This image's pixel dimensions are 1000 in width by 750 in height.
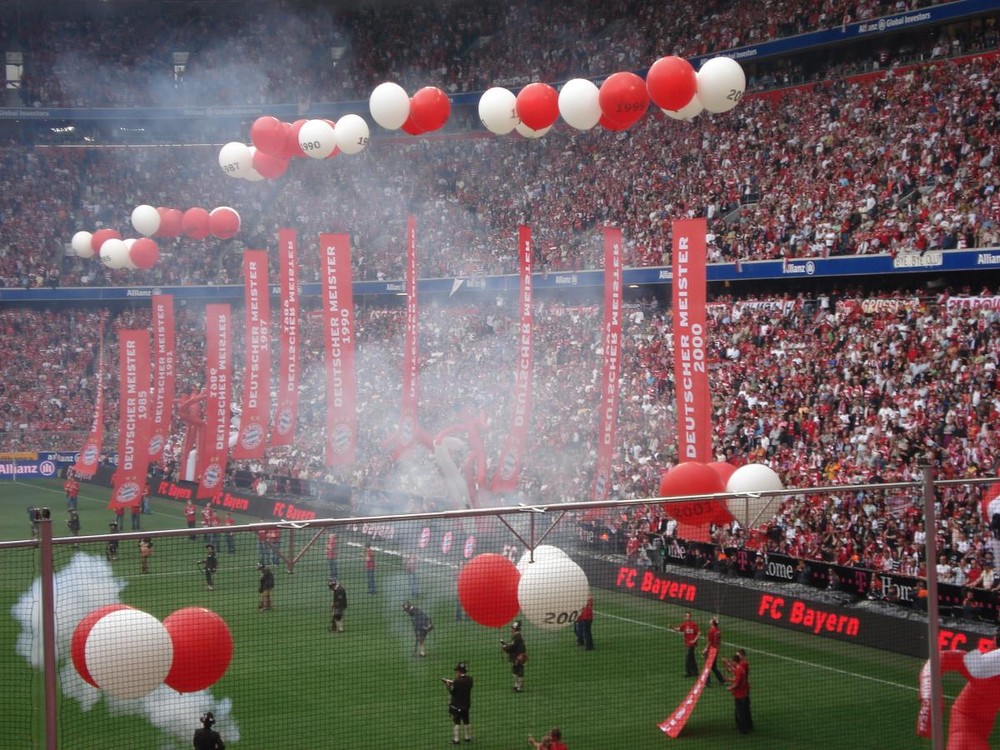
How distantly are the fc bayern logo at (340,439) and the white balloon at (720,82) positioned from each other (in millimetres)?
10070

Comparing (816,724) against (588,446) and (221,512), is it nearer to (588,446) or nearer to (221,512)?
(588,446)

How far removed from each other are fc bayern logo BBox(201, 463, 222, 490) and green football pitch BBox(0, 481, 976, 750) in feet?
18.6

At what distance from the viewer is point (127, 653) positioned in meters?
7.46

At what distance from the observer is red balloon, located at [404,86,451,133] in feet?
66.9

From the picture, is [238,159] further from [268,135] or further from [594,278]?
[594,278]

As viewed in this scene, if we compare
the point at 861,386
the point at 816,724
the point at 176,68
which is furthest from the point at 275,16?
the point at 816,724

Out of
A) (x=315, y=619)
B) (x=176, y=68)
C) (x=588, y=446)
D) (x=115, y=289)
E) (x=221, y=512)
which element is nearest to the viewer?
(x=315, y=619)

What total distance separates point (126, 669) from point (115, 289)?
38.9 metres

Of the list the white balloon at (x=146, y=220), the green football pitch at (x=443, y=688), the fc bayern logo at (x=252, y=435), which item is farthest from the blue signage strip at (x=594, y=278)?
the white balloon at (x=146, y=220)

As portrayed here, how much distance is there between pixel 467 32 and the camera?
4447 cm

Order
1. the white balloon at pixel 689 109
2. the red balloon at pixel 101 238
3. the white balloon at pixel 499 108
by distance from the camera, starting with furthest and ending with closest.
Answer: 1. the red balloon at pixel 101 238
2. the white balloon at pixel 499 108
3. the white balloon at pixel 689 109

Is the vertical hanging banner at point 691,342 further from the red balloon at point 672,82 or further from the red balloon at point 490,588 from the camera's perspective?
the red balloon at point 490,588

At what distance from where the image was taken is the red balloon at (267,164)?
23453mm

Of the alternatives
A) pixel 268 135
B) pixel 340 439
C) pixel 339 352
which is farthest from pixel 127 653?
pixel 268 135
